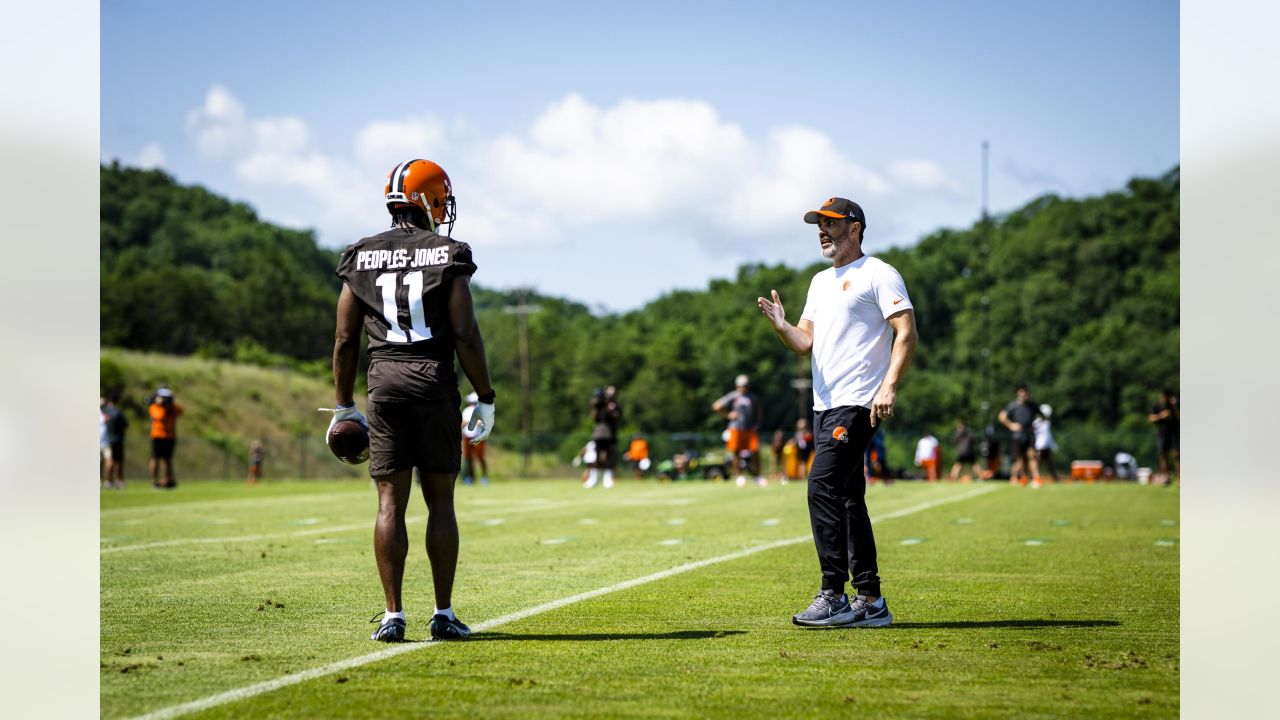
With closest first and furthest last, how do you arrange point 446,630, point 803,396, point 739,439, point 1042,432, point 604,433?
point 446,630
point 739,439
point 604,433
point 1042,432
point 803,396

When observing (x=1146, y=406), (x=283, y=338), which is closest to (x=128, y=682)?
(x=1146, y=406)

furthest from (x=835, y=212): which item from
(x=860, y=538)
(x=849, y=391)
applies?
(x=860, y=538)

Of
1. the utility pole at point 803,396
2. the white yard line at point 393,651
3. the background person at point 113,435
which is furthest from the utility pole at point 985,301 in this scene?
the white yard line at point 393,651

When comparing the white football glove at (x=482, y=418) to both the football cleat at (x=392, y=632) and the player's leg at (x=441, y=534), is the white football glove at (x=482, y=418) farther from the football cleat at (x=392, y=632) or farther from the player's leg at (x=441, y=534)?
the football cleat at (x=392, y=632)

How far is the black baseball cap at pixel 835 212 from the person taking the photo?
6984 millimetres

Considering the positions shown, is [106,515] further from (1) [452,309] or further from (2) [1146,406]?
(2) [1146,406]

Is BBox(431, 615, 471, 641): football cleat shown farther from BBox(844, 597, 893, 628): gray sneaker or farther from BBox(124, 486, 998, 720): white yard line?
BBox(844, 597, 893, 628): gray sneaker

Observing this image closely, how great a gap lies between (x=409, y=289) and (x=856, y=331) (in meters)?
2.33

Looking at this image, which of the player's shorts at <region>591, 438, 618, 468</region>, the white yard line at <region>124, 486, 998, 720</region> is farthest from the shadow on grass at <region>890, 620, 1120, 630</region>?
the player's shorts at <region>591, 438, 618, 468</region>

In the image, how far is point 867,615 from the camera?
6.79 m

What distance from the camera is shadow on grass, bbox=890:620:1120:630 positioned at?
22.1ft

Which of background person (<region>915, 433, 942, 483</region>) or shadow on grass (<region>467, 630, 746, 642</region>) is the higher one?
shadow on grass (<region>467, 630, 746, 642</region>)

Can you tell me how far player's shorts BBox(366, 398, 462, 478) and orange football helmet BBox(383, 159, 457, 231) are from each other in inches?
37.4

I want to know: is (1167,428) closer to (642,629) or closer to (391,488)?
(642,629)
